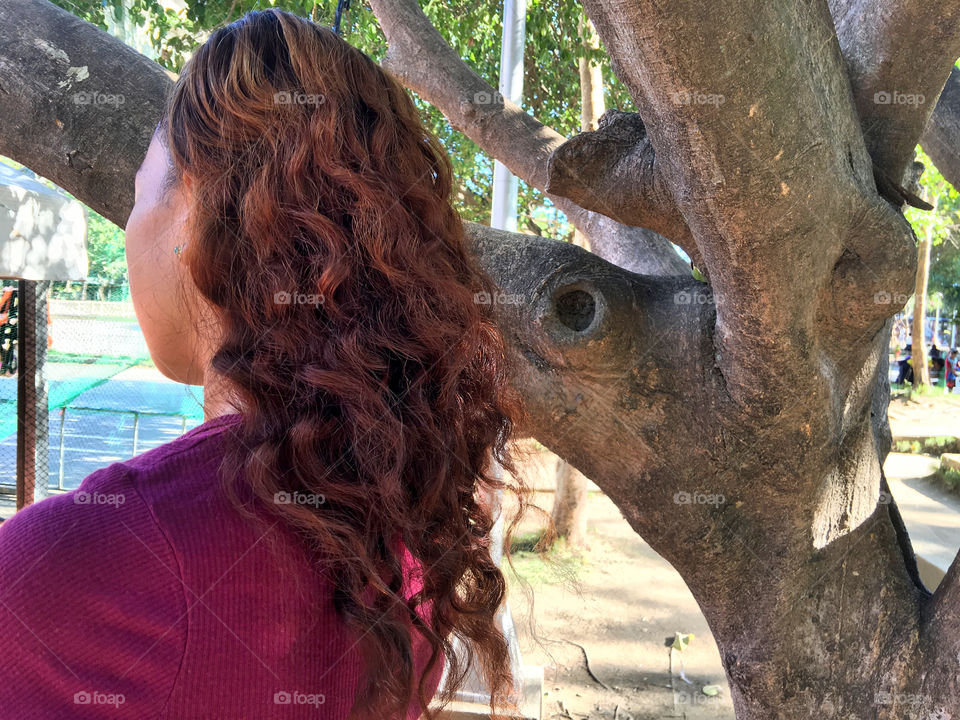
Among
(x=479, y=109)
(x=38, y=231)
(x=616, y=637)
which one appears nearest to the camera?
(x=479, y=109)

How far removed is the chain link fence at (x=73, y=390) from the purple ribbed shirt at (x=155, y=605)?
4544 millimetres

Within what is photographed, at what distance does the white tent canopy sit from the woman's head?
3365mm

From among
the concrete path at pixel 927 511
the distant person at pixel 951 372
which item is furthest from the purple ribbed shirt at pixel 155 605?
the distant person at pixel 951 372

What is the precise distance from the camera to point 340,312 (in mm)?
911

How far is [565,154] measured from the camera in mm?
1762

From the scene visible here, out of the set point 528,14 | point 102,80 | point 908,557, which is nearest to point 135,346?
point 528,14

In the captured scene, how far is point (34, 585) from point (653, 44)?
967 mm

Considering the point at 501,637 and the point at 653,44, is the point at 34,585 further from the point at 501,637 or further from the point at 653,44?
the point at 653,44

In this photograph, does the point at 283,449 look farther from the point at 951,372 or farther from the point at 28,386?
the point at 951,372

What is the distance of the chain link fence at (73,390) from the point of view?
512 centimetres

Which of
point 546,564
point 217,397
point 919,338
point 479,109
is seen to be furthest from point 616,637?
point 919,338

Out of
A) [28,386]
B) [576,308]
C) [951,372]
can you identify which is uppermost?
[576,308]

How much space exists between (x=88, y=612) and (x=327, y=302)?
382mm

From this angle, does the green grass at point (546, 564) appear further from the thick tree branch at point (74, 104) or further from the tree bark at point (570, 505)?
the thick tree branch at point (74, 104)
